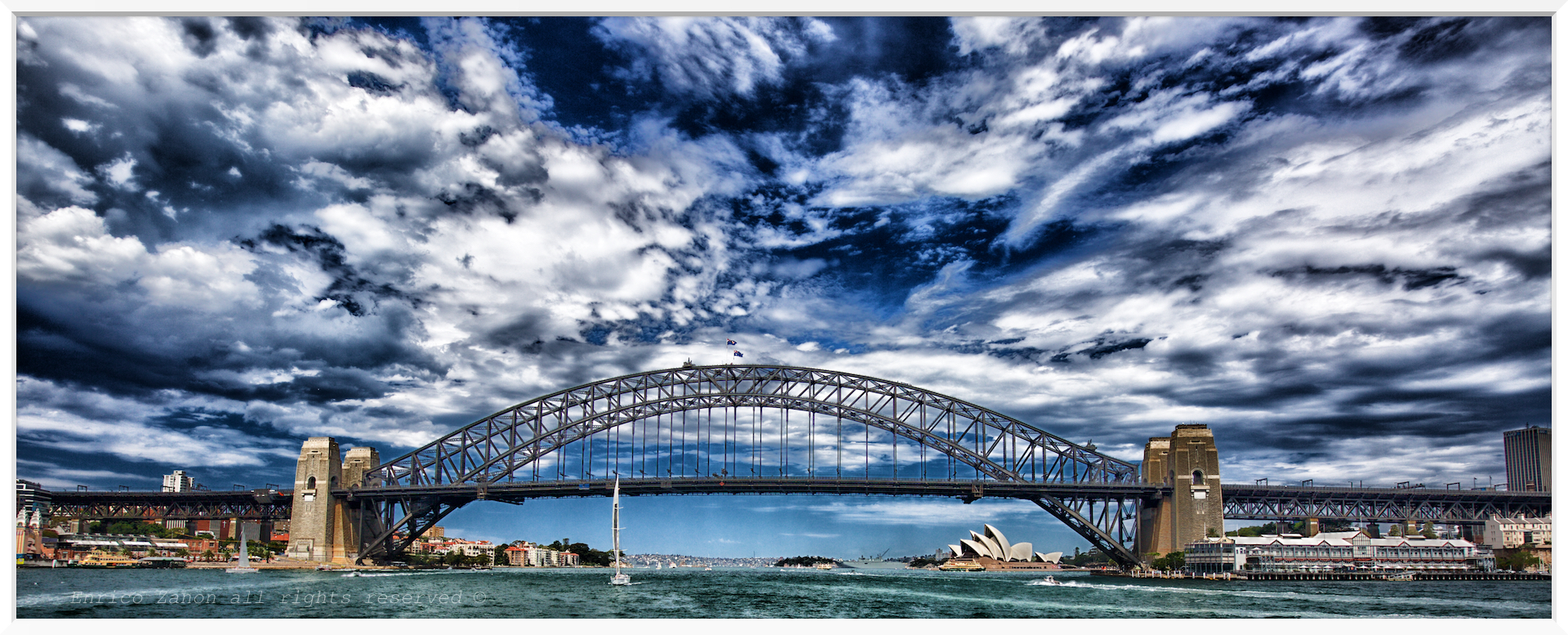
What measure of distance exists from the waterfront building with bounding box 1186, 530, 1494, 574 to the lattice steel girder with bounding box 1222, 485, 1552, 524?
3.68 meters

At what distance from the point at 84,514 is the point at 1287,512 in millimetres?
118559

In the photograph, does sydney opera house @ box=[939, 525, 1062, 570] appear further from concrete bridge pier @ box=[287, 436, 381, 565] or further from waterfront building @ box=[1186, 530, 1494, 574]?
concrete bridge pier @ box=[287, 436, 381, 565]

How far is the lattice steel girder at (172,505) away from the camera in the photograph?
10144 cm

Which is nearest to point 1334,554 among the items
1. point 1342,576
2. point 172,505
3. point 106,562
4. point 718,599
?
point 1342,576

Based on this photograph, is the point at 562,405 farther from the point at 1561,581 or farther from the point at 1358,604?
the point at 1561,581

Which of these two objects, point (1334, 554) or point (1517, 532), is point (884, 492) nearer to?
point (1334, 554)

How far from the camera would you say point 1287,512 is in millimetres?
90688

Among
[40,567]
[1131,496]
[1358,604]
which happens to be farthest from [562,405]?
[1358,604]

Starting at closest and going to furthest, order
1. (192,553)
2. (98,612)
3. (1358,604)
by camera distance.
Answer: (98,612) < (1358,604) < (192,553)

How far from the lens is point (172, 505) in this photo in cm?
10675

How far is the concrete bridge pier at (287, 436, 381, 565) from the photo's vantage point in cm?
8825

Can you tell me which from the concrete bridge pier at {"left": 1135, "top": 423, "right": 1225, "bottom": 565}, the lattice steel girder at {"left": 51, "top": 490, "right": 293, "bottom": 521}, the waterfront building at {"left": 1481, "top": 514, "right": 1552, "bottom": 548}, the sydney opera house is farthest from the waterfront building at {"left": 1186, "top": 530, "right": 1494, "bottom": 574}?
the lattice steel girder at {"left": 51, "top": 490, "right": 293, "bottom": 521}

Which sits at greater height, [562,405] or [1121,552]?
[562,405]

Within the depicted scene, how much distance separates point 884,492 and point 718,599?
30.5m
